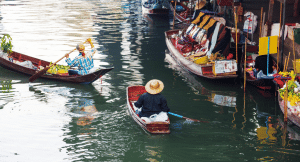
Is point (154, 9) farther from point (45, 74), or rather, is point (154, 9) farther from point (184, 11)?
point (45, 74)

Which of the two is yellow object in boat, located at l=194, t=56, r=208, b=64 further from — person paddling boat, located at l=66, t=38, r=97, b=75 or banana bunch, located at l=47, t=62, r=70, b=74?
banana bunch, located at l=47, t=62, r=70, b=74

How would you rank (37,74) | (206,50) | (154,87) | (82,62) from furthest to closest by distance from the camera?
(206,50) → (37,74) → (82,62) → (154,87)

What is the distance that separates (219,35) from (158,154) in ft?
22.0

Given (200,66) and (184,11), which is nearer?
(200,66)

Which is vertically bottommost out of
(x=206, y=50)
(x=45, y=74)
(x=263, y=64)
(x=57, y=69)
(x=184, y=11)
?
(x=45, y=74)

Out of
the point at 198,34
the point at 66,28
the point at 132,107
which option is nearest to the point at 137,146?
the point at 132,107

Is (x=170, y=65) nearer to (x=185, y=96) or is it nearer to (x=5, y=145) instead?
(x=185, y=96)

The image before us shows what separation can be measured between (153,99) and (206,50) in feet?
20.4

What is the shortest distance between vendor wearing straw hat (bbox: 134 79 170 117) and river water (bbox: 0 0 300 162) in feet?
2.05

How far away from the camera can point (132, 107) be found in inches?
361

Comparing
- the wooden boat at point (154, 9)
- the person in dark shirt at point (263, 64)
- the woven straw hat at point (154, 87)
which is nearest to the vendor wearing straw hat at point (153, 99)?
the woven straw hat at point (154, 87)

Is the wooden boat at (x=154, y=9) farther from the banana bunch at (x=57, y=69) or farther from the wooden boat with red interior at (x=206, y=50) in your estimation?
the banana bunch at (x=57, y=69)

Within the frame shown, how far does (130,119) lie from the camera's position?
9.18m

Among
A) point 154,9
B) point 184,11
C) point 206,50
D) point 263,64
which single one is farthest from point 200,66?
point 154,9
